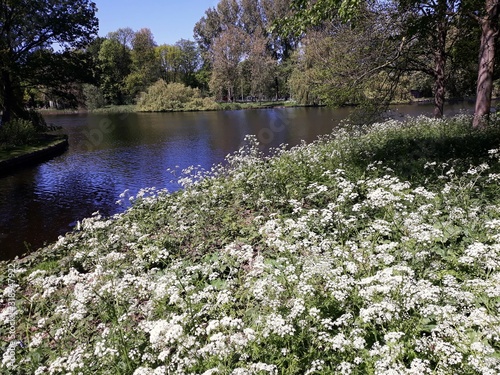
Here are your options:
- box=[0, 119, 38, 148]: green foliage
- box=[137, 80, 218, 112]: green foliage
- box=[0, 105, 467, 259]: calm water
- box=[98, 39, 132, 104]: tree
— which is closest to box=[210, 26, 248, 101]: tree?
box=[137, 80, 218, 112]: green foliage

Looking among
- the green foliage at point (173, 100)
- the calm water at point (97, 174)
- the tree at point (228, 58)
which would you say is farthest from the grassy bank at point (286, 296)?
the tree at point (228, 58)

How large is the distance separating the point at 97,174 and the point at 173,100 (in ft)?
144

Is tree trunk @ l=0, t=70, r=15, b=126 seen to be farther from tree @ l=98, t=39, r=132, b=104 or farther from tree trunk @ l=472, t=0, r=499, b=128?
tree @ l=98, t=39, r=132, b=104

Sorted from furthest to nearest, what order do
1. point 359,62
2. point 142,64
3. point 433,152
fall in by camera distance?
point 142,64 → point 359,62 → point 433,152

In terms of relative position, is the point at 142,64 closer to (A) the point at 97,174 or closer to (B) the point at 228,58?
(B) the point at 228,58

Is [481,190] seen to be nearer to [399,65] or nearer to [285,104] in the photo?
[399,65]

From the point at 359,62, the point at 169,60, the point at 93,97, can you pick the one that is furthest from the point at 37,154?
the point at 169,60

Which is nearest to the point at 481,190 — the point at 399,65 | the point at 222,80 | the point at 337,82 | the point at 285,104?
the point at 337,82

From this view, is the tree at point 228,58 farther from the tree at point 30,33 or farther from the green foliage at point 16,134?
the green foliage at point 16,134

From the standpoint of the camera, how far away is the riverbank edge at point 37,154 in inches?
680

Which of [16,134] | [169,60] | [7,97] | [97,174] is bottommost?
[97,174]

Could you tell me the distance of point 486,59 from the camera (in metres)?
9.98

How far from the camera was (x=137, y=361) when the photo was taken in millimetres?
3035

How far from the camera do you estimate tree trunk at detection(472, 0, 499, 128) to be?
31.1 feet
